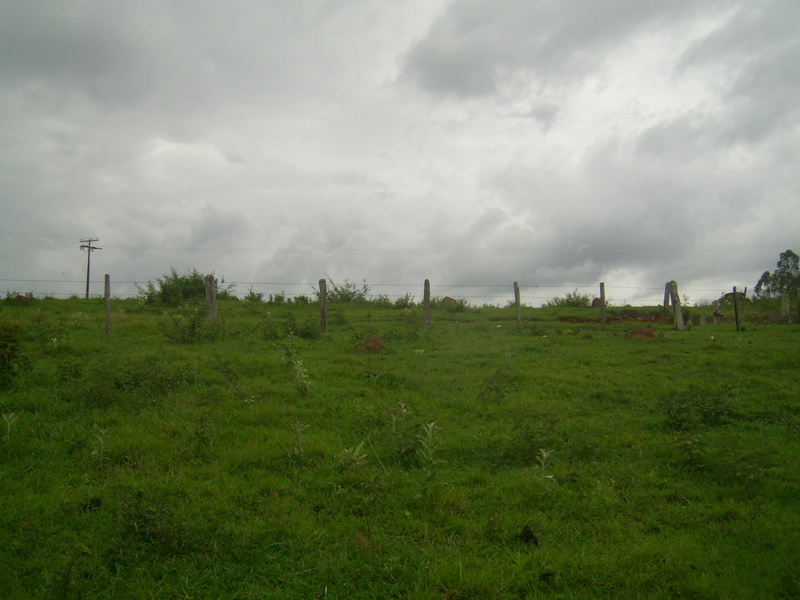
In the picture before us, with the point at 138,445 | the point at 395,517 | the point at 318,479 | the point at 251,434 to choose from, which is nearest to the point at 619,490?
the point at 395,517

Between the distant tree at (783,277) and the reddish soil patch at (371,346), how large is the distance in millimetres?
29003

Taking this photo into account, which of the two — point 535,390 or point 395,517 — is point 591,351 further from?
point 395,517

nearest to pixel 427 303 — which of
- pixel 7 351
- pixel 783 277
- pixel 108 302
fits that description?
pixel 108 302

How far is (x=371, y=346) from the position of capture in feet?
41.8

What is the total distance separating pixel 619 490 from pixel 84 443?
630cm

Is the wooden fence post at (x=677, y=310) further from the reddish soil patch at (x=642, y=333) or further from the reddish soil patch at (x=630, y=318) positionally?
the reddish soil patch at (x=642, y=333)

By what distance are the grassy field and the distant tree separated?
26940 mm

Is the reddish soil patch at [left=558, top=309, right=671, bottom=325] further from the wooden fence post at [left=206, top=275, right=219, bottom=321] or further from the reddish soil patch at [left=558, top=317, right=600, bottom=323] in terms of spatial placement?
the wooden fence post at [left=206, top=275, right=219, bottom=321]

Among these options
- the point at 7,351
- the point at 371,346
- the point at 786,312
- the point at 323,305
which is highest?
the point at 323,305

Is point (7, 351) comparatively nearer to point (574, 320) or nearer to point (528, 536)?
point (528, 536)

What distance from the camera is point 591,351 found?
13.3 m

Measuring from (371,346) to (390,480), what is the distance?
7.17 meters

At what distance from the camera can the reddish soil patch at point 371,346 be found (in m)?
12.6

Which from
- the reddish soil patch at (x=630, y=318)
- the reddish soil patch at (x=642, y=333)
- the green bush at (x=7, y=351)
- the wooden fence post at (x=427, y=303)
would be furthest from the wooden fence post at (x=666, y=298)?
the green bush at (x=7, y=351)
